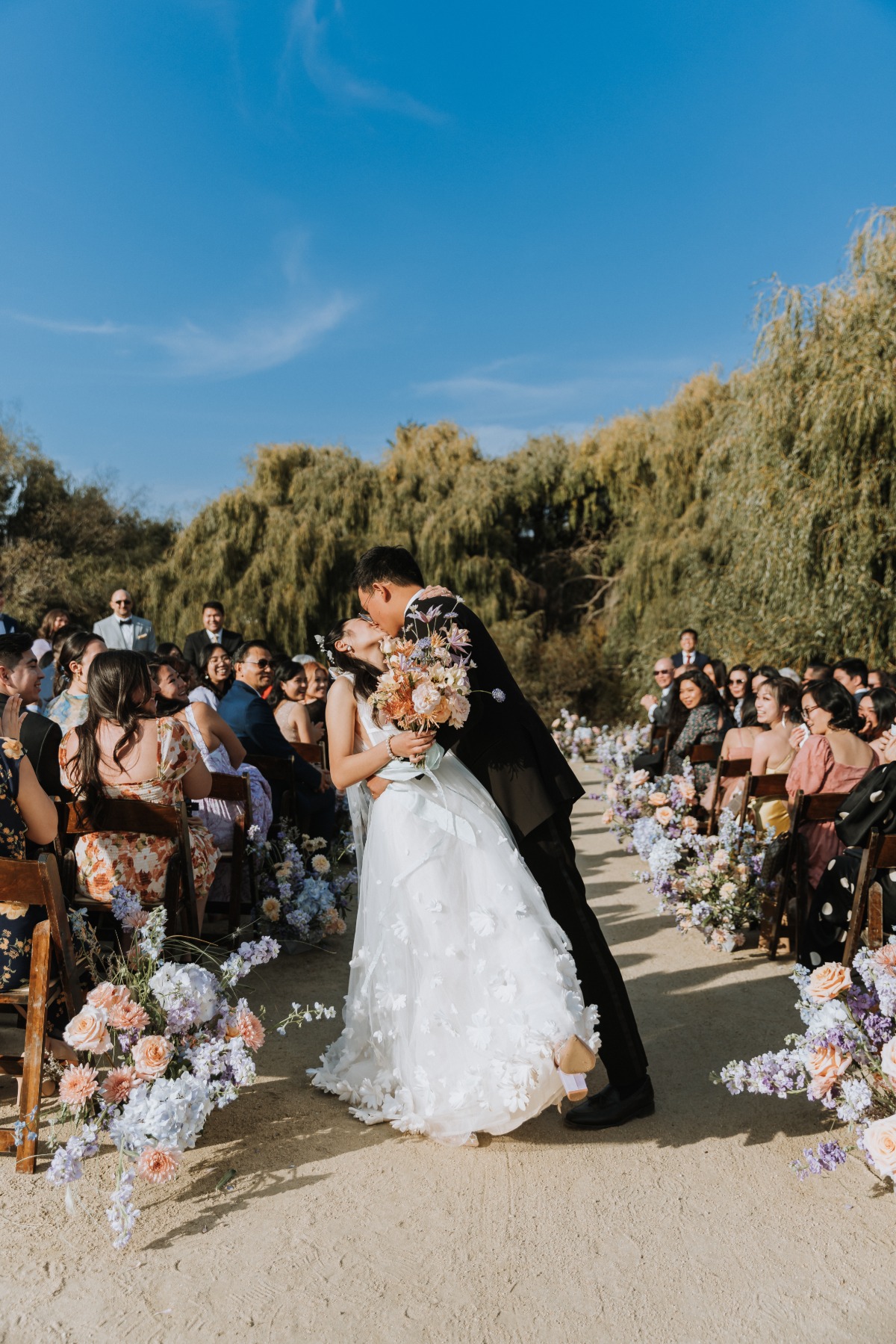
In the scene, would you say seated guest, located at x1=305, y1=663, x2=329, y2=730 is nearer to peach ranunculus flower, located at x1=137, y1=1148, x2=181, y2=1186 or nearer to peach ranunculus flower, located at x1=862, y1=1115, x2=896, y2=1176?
peach ranunculus flower, located at x1=137, y1=1148, x2=181, y2=1186

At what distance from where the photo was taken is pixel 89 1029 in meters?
3.11

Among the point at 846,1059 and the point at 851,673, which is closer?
the point at 846,1059

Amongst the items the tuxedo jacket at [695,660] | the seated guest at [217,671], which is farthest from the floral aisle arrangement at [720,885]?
the tuxedo jacket at [695,660]

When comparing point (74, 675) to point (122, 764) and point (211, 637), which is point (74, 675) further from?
point (211, 637)

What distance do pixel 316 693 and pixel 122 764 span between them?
4.24 metres

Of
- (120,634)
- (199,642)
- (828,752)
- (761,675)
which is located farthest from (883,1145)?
(199,642)

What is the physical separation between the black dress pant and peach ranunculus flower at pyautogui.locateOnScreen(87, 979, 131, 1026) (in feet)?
4.85

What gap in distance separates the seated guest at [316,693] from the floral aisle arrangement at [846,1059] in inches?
225

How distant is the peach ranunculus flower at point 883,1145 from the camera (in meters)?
2.88

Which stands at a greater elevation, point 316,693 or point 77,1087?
point 316,693

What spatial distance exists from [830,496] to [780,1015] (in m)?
9.10

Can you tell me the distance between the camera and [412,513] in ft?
72.8

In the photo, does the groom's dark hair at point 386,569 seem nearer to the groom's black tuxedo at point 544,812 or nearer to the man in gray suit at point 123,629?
the groom's black tuxedo at point 544,812

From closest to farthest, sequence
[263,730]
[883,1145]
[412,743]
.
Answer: [883,1145], [412,743], [263,730]
